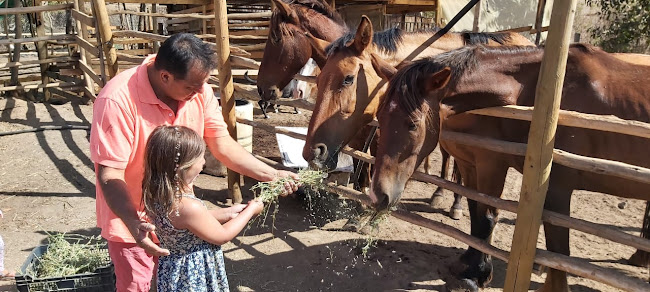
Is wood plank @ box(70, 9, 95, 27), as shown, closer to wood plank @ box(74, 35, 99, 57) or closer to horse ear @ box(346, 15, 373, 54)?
wood plank @ box(74, 35, 99, 57)

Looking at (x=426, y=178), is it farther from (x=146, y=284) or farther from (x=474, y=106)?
(x=146, y=284)

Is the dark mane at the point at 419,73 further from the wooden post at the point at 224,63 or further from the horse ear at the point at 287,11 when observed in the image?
the wooden post at the point at 224,63

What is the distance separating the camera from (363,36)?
10.6 feet

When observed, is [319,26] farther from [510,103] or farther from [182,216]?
[182,216]

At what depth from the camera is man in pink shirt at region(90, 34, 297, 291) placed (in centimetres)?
196

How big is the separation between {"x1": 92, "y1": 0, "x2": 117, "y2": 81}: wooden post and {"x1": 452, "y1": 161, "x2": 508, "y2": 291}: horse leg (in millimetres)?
4158

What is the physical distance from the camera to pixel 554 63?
7.02 feet

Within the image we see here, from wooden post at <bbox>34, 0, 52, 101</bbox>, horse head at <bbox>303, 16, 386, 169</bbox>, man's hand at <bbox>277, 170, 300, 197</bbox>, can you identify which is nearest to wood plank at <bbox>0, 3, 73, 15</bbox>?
wooden post at <bbox>34, 0, 52, 101</bbox>

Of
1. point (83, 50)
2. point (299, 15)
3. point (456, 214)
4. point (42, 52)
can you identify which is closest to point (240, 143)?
point (299, 15)

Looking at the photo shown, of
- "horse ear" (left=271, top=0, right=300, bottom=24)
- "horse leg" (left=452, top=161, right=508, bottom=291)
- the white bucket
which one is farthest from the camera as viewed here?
the white bucket

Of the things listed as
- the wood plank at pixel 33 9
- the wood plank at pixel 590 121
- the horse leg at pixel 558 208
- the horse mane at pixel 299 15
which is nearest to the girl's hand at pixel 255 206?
the wood plank at pixel 590 121

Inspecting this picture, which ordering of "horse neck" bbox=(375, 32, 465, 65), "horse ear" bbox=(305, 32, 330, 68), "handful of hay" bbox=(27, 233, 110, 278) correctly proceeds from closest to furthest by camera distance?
"handful of hay" bbox=(27, 233, 110, 278) → "horse neck" bbox=(375, 32, 465, 65) → "horse ear" bbox=(305, 32, 330, 68)

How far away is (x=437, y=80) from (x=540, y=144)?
598mm

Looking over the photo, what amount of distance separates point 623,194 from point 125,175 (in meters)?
2.88
